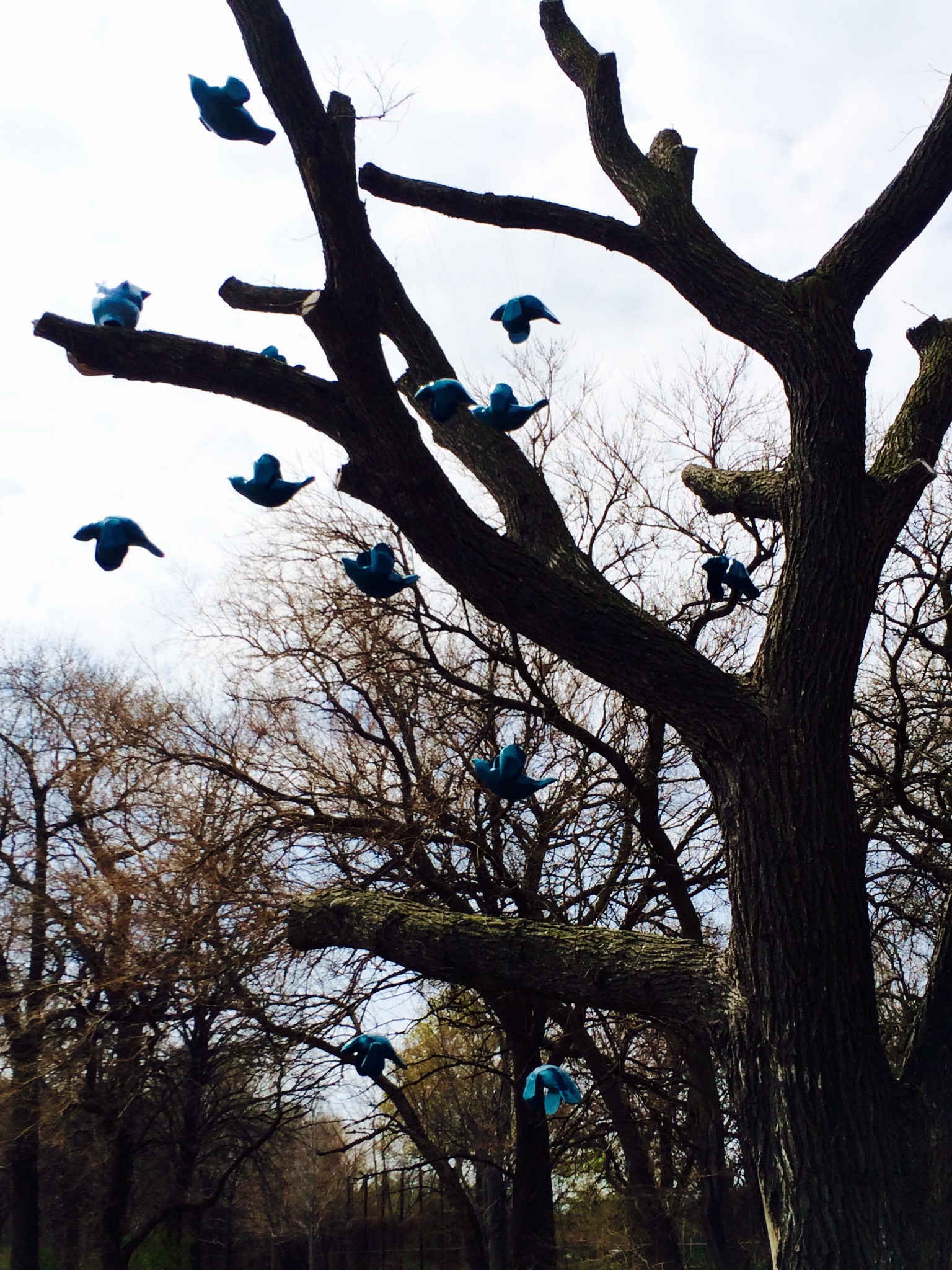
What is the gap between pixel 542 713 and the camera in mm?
9008

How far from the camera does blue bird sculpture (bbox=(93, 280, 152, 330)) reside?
4.00m

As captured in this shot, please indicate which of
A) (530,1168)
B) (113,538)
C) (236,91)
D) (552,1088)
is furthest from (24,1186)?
(236,91)

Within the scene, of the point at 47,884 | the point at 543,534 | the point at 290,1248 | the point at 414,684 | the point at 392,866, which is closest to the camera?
the point at 543,534

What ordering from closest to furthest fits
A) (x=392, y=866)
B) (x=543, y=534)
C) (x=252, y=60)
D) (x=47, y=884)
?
(x=252, y=60) < (x=543, y=534) < (x=392, y=866) < (x=47, y=884)

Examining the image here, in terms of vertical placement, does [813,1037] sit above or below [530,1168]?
above

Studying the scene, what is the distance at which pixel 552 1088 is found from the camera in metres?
4.93

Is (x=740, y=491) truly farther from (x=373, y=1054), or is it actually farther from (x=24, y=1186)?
(x=24, y=1186)

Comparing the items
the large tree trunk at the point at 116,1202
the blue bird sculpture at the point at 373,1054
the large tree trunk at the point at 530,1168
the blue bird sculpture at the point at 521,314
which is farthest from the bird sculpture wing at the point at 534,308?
the large tree trunk at the point at 116,1202

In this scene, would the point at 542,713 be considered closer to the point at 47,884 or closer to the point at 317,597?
the point at 317,597

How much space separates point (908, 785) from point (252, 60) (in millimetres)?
7542

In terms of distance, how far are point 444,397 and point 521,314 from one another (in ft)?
1.72

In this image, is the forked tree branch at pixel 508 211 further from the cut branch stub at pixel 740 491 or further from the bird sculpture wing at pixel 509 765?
the bird sculpture wing at pixel 509 765

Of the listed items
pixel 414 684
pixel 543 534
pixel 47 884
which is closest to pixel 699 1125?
pixel 414 684

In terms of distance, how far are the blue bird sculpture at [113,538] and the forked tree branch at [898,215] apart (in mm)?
3609
